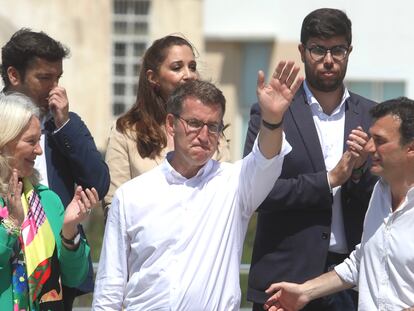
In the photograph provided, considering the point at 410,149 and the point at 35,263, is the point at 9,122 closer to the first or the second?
the point at 35,263

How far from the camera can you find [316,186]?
6.14 m

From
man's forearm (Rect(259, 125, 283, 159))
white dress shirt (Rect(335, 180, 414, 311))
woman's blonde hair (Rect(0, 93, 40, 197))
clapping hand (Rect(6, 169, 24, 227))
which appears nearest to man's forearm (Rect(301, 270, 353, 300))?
white dress shirt (Rect(335, 180, 414, 311))

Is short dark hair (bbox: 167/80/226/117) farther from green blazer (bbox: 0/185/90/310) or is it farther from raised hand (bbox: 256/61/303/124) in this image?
green blazer (bbox: 0/185/90/310)

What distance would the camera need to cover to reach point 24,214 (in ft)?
18.7

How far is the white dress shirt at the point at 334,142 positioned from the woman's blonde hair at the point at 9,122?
1.47 meters

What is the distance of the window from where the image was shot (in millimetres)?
25625

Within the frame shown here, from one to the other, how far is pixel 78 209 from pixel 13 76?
47.0 inches

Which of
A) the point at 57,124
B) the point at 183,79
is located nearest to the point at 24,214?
the point at 57,124

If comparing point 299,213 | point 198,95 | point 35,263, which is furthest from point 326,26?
point 35,263

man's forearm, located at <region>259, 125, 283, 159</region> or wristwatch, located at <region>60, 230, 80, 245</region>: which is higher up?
man's forearm, located at <region>259, 125, 283, 159</region>

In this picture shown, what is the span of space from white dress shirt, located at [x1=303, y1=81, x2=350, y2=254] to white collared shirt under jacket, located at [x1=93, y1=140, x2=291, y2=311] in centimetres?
77

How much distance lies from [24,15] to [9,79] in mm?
18714

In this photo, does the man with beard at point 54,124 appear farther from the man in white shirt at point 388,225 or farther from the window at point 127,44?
the window at point 127,44

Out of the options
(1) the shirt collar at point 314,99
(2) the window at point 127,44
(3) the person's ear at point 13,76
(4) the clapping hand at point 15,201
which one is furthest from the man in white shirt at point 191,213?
(2) the window at point 127,44
